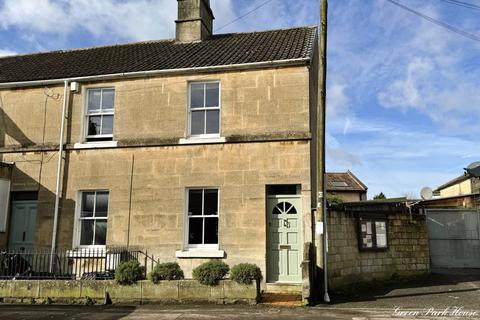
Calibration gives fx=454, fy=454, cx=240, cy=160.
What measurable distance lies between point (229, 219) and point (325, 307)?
3554mm

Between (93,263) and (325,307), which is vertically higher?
(93,263)

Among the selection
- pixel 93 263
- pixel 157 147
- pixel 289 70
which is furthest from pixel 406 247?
pixel 93 263

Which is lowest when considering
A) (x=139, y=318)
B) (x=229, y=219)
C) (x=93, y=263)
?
(x=139, y=318)

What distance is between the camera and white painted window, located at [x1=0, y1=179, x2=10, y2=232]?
13992 millimetres

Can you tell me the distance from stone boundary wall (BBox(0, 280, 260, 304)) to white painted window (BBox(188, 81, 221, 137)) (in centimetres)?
458

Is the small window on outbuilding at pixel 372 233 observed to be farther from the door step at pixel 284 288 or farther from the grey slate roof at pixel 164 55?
the grey slate roof at pixel 164 55

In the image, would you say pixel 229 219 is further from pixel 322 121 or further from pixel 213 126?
pixel 322 121

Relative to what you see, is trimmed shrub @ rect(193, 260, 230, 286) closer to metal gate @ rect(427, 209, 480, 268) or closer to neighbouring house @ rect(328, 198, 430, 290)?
neighbouring house @ rect(328, 198, 430, 290)

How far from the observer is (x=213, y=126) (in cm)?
1362

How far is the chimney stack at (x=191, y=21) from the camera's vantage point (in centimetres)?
1670

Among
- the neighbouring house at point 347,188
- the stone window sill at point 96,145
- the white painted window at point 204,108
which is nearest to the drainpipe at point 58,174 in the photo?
the stone window sill at point 96,145

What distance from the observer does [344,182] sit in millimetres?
40344

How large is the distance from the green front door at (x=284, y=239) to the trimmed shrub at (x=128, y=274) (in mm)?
3511

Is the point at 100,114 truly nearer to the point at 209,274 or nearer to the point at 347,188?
the point at 209,274
